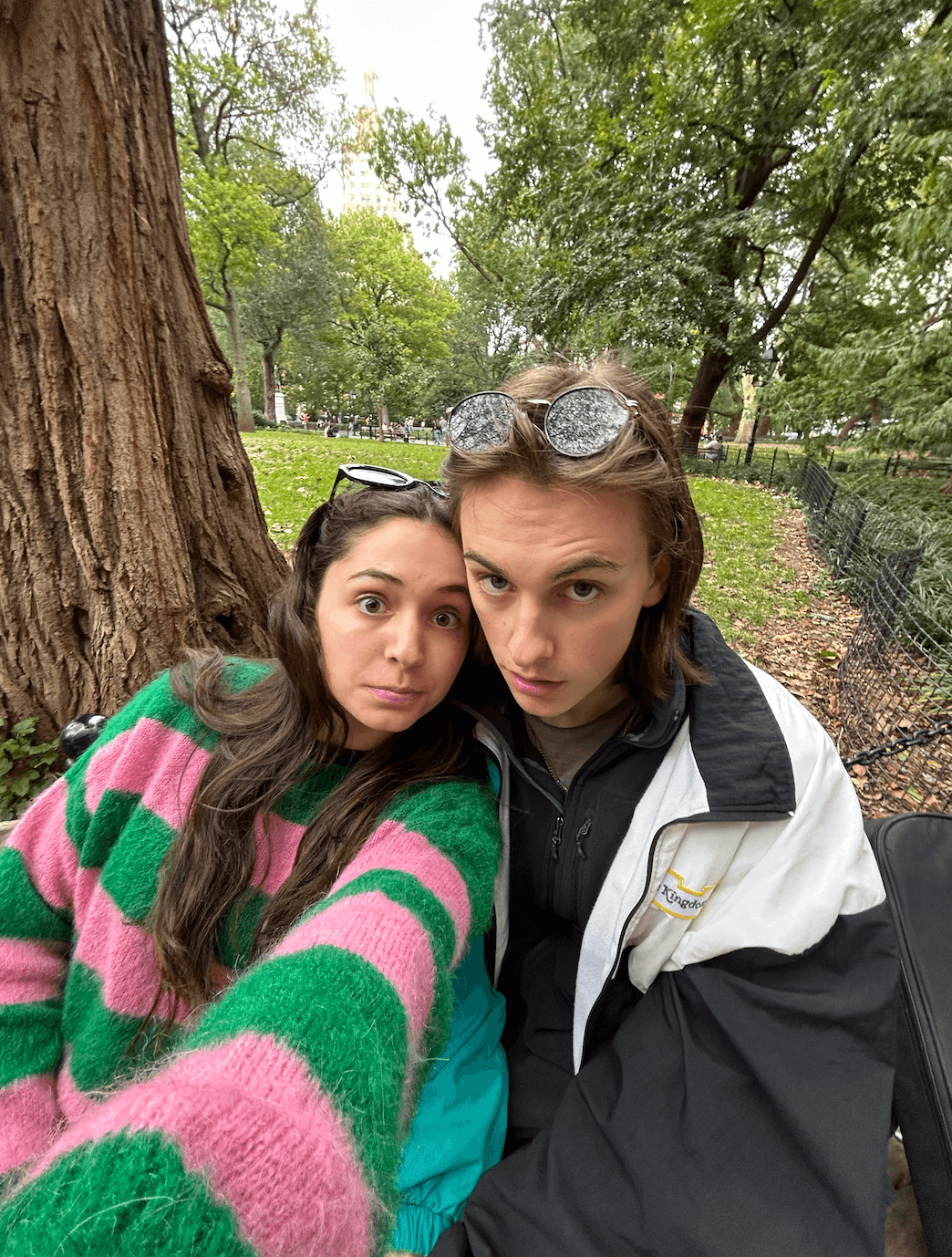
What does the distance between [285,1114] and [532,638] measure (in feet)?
2.83

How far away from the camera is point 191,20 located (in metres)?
11.9

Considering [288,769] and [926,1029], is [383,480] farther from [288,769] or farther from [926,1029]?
[926,1029]

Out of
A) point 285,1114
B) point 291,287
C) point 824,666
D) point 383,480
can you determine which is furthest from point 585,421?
point 291,287

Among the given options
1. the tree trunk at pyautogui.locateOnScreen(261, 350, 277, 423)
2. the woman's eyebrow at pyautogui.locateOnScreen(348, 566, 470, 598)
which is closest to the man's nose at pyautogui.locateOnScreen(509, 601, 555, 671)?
the woman's eyebrow at pyautogui.locateOnScreen(348, 566, 470, 598)

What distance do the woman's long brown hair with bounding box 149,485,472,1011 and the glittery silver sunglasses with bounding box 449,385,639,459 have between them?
0.24 meters

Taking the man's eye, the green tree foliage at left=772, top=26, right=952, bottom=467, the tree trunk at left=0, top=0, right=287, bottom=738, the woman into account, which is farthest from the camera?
the green tree foliage at left=772, top=26, right=952, bottom=467

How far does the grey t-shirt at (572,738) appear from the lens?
1534 mm

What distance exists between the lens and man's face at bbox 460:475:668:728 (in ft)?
3.88

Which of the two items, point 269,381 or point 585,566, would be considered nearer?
point 585,566

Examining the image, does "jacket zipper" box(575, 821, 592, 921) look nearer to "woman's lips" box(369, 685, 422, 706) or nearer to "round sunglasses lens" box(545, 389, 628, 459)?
"woman's lips" box(369, 685, 422, 706)

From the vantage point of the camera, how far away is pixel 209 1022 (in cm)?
83

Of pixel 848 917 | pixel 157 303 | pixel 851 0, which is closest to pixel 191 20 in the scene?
pixel 851 0

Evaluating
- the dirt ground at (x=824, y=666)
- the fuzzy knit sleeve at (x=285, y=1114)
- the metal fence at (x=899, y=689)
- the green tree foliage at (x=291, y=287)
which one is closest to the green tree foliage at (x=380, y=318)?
the green tree foliage at (x=291, y=287)

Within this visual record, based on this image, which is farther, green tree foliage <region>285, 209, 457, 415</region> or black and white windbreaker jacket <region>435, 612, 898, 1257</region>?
green tree foliage <region>285, 209, 457, 415</region>
